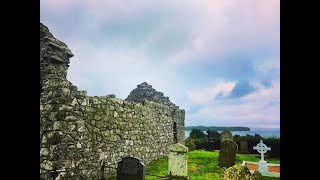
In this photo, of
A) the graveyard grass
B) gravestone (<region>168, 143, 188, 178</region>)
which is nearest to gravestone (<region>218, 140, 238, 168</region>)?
the graveyard grass

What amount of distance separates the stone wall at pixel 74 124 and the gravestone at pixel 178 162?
1.27 meters

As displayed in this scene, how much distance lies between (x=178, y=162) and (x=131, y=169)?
1.82 m

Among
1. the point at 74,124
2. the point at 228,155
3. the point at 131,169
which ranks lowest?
the point at 228,155

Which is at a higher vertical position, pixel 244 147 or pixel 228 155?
pixel 228 155

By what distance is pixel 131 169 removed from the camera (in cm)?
688

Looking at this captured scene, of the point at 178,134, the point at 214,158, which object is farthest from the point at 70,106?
the point at 178,134

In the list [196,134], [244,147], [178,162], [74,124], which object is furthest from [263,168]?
[196,134]

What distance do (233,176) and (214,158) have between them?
208 inches

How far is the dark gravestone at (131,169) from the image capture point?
22.2 ft

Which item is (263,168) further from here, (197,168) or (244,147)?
→ (244,147)

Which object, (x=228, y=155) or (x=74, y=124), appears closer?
(x=74, y=124)

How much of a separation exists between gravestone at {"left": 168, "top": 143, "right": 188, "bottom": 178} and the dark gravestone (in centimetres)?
166
